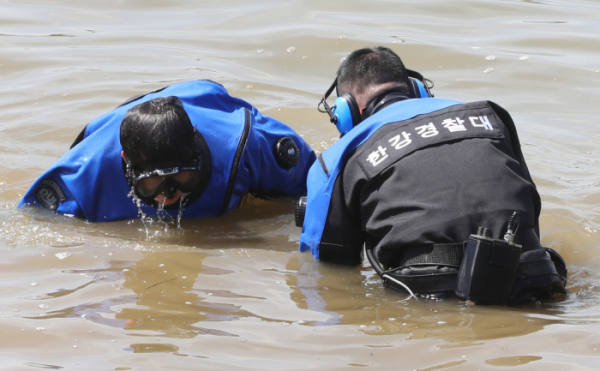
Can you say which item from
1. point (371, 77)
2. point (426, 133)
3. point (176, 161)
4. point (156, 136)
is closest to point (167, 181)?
point (176, 161)

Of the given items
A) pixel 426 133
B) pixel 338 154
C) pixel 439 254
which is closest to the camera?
pixel 439 254

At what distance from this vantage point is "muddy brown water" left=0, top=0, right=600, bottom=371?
7.00ft

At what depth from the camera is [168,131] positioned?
3.04 meters

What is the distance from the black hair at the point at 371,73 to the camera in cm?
303

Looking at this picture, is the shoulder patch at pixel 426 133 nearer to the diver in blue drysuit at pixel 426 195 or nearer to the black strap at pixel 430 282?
the diver in blue drysuit at pixel 426 195

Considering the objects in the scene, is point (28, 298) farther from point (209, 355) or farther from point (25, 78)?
point (25, 78)

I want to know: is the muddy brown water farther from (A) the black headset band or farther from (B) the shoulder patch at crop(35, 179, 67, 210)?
(A) the black headset band

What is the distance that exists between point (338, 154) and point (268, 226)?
107 cm

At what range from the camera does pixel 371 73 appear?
3033 millimetres

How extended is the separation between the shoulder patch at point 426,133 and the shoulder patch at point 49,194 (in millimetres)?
1590

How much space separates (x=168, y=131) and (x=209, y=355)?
1.21 m

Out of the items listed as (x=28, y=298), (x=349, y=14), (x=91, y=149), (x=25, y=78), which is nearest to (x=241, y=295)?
(x=28, y=298)

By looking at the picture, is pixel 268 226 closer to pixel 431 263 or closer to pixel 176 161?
pixel 176 161

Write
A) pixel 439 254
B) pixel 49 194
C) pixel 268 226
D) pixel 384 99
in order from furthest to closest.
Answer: pixel 268 226, pixel 49 194, pixel 384 99, pixel 439 254
